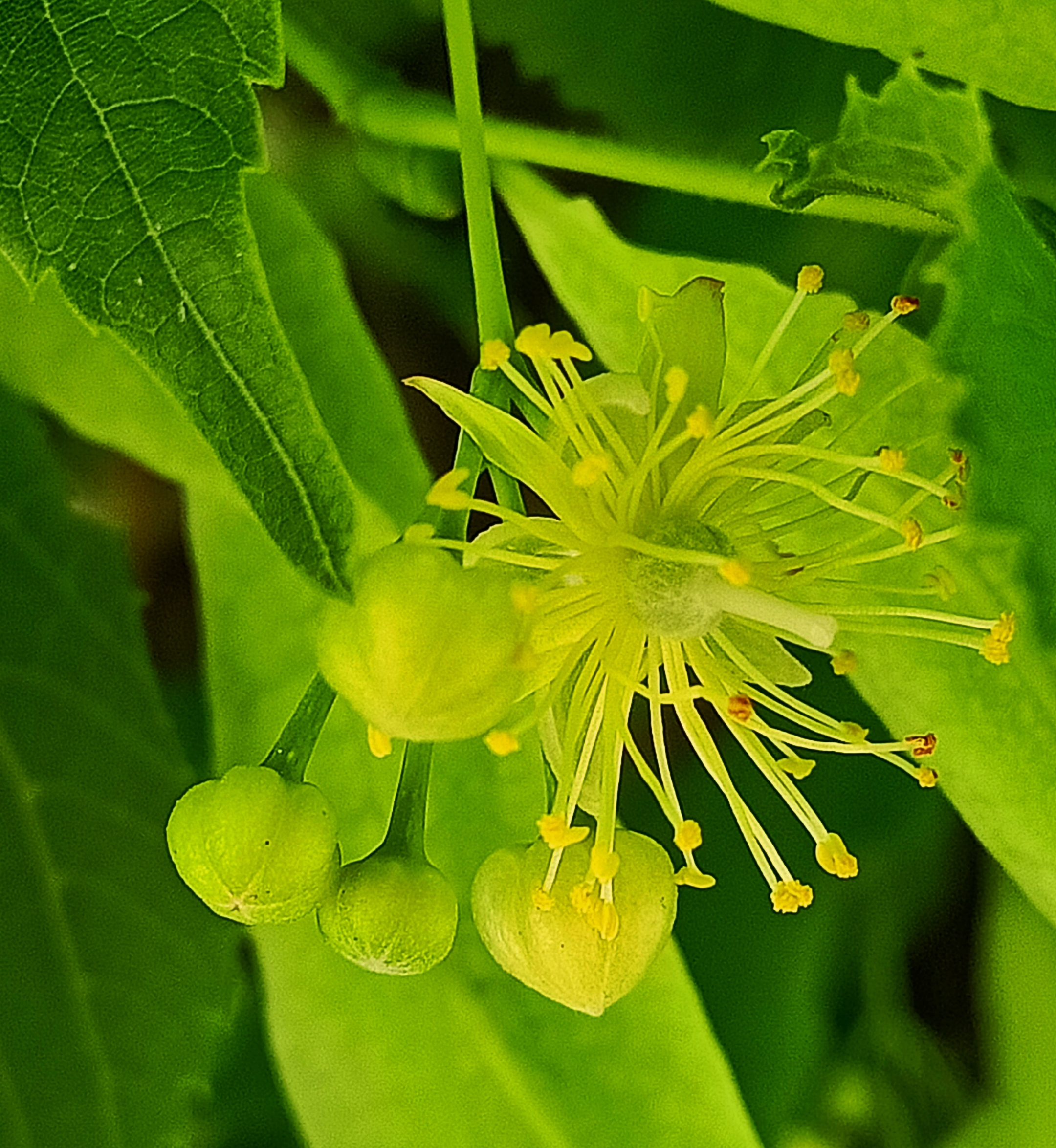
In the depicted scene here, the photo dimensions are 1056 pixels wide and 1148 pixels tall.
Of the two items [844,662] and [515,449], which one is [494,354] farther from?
[844,662]

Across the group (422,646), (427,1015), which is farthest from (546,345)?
(427,1015)

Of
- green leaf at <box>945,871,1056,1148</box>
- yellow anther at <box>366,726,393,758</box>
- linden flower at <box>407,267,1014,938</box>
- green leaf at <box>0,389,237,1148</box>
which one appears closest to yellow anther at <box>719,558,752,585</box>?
linden flower at <box>407,267,1014,938</box>

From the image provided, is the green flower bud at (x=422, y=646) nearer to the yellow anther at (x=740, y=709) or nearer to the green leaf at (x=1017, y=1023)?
the yellow anther at (x=740, y=709)

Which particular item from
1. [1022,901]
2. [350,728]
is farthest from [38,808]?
[1022,901]

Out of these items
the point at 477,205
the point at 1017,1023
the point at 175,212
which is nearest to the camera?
the point at 175,212

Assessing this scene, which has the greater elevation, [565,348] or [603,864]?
[565,348]

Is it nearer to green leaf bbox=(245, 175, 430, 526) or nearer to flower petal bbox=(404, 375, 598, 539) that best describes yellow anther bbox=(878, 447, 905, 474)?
flower petal bbox=(404, 375, 598, 539)

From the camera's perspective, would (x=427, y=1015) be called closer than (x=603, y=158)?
No
